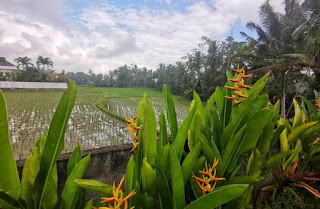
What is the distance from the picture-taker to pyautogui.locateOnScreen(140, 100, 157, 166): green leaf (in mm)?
700

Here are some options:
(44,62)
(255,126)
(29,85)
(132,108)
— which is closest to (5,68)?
(44,62)

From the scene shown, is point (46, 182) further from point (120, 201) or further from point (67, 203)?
point (120, 201)

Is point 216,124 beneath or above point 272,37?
beneath

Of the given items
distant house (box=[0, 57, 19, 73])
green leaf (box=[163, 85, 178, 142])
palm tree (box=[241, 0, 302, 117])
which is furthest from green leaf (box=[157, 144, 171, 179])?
distant house (box=[0, 57, 19, 73])

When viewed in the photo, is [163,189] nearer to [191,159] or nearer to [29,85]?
[191,159]

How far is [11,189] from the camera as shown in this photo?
505 mm

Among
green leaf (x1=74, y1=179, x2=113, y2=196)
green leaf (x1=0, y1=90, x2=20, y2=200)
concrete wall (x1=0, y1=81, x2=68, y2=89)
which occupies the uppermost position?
concrete wall (x1=0, y1=81, x2=68, y2=89)

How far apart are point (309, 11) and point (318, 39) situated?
1906 millimetres

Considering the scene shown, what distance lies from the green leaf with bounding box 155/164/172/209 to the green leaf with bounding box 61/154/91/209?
240 millimetres

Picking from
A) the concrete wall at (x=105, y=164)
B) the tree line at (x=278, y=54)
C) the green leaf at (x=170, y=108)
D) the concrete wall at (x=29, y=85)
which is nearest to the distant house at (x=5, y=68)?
the concrete wall at (x=29, y=85)

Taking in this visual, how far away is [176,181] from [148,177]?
11 centimetres

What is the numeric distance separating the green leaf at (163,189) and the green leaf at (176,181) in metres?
0.05

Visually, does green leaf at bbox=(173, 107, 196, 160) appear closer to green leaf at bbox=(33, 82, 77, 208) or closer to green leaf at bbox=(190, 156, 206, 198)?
green leaf at bbox=(190, 156, 206, 198)

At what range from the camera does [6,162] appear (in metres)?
0.48
